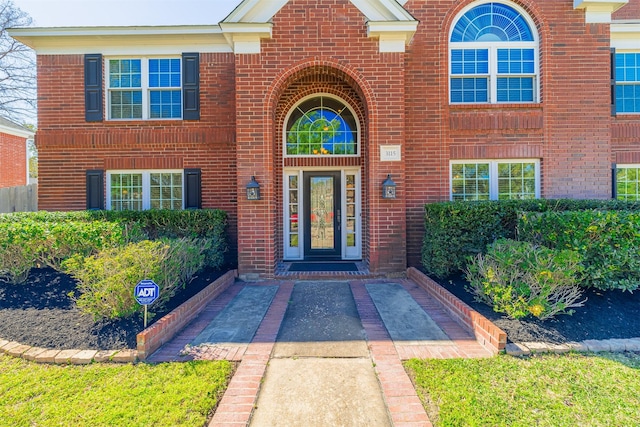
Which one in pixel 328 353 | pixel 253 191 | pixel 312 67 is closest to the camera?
pixel 328 353

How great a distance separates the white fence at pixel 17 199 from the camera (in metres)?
11.5

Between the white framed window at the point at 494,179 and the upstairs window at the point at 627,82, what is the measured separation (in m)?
2.83

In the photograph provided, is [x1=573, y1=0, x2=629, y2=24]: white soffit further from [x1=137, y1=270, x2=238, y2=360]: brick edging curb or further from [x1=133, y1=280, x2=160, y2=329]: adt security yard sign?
[x1=133, y1=280, x2=160, y2=329]: adt security yard sign

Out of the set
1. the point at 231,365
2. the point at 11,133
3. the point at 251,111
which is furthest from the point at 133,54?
the point at 11,133

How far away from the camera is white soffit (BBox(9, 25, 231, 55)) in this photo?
300 inches

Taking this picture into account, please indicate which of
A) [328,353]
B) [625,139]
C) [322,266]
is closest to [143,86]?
[322,266]

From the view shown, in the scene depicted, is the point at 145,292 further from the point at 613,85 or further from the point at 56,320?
the point at 613,85

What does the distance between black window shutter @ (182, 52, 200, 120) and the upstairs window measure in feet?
33.1

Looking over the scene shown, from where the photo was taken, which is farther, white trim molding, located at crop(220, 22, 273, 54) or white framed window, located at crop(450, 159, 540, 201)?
white framed window, located at crop(450, 159, 540, 201)

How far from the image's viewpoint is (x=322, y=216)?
323 inches

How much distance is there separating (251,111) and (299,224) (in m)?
2.95

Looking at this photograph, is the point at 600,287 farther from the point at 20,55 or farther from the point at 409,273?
the point at 20,55

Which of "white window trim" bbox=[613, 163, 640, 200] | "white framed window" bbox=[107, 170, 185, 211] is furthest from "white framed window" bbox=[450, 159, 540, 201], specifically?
"white framed window" bbox=[107, 170, 185, 211]

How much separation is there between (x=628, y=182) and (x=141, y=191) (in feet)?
38.9
